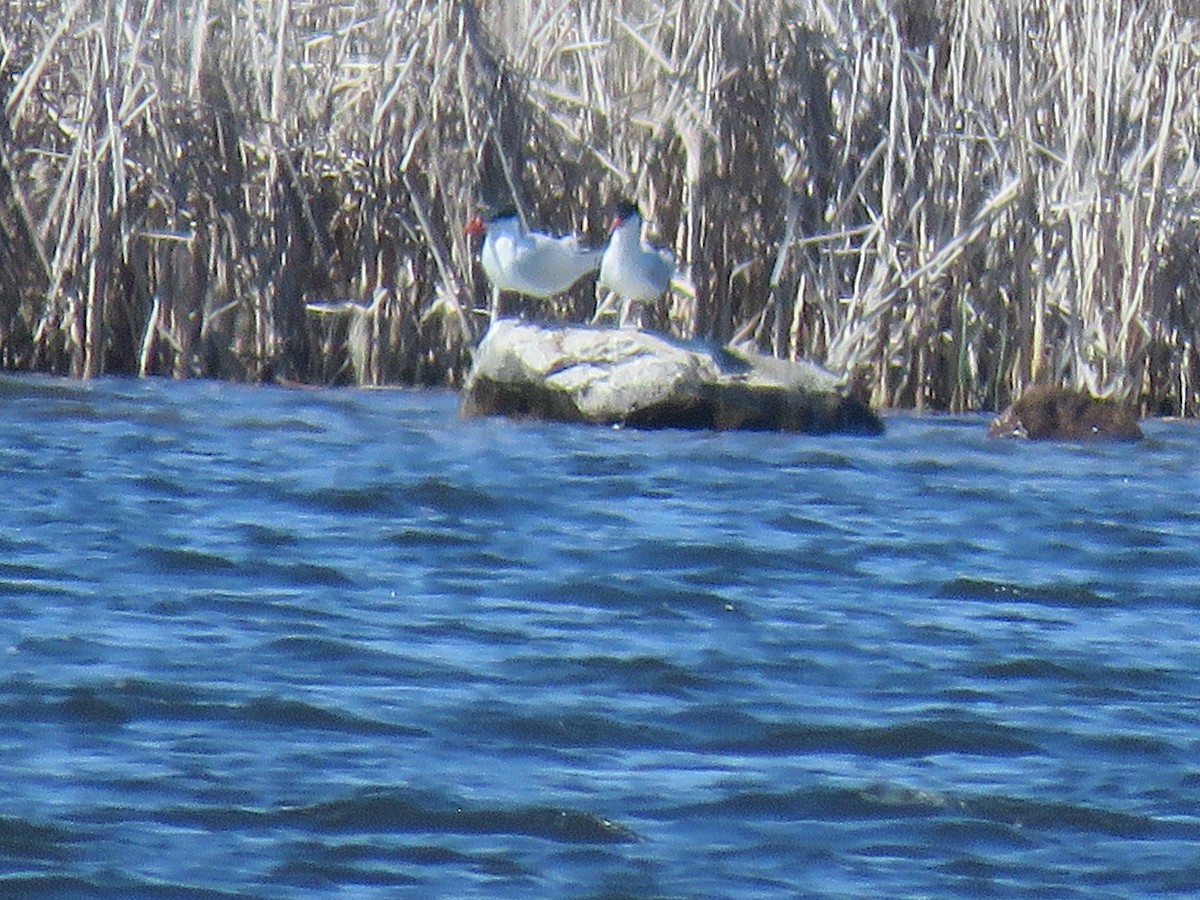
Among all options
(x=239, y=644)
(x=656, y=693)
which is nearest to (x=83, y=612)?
(x=239, y=644)

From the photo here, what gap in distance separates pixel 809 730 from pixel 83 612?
182cm

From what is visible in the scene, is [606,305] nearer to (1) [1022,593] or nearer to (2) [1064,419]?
(2) [1064,419]

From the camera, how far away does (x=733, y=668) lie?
5.35m

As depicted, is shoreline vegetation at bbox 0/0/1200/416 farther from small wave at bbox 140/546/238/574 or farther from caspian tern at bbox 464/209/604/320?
small wave at bbox 140/546/238/574

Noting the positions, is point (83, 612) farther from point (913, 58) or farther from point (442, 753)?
point (913, 58)

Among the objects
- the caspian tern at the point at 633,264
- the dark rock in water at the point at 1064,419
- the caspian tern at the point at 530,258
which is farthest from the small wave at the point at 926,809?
the caspian tern at the point at 530,258

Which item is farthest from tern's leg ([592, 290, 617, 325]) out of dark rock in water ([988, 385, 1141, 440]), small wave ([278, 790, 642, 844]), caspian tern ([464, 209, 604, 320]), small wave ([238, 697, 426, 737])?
small wave ([278, 790, 642, 844])

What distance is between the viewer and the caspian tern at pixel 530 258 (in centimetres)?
942

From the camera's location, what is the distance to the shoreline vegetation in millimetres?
9820

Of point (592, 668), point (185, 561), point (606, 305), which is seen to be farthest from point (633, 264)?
point (592, 668)

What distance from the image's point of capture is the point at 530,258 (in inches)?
371

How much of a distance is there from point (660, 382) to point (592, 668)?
4.01 meters

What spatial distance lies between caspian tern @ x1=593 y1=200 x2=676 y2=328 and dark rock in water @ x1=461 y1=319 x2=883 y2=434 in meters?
0.17

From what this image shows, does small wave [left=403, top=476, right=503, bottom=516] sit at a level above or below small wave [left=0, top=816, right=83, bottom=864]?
above
